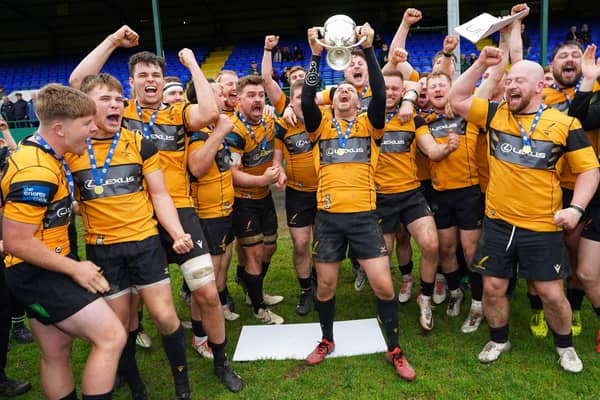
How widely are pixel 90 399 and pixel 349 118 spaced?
2.93m

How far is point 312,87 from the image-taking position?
12.8ft

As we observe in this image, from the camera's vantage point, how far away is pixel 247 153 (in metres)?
5.00

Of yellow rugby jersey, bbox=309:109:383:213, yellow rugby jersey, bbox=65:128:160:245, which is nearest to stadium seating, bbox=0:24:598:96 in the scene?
yellow rugby jersey, bbox=309:109:383:213

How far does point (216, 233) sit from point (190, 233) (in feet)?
2.09

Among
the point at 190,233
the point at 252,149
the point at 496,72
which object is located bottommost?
the point at 190,233

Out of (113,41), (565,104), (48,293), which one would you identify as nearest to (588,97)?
(565,104)

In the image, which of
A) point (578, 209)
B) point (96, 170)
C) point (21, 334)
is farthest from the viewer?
point (21, 334)

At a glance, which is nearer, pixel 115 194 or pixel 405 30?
pixel 115 194

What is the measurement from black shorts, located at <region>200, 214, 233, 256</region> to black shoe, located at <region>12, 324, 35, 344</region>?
239 centimetres

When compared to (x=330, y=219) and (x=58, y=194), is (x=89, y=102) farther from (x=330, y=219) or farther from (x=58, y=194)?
(x=330, y=219)

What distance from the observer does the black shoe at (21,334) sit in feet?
16.6

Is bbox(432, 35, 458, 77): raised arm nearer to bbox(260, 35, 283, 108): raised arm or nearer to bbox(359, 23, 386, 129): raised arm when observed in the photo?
bbox(359, 23, 386, 129): raised arm

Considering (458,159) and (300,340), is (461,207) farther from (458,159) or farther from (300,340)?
(300,340)

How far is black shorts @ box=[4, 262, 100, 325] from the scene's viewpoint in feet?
9.34
